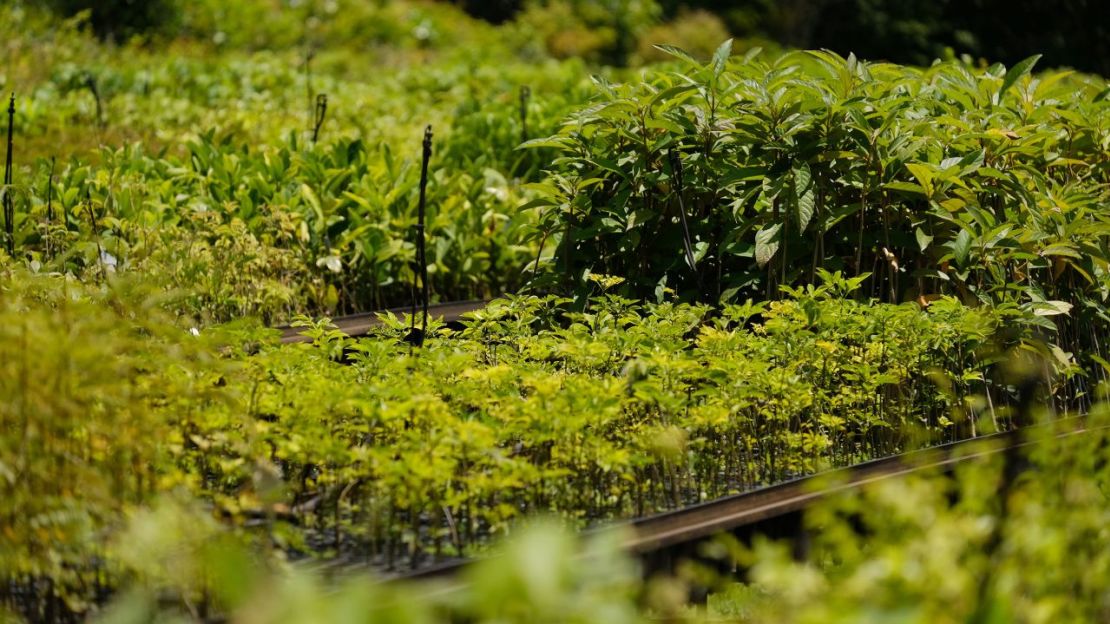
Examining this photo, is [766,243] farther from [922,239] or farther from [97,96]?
[97,96]

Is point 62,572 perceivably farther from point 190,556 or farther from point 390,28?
point 390,28

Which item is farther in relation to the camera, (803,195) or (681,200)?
(681,200)

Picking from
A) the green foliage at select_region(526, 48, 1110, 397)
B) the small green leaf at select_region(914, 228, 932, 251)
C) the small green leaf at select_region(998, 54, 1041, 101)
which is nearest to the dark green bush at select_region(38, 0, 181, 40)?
the green foliage at select_region(526, 48, 1110, 397)

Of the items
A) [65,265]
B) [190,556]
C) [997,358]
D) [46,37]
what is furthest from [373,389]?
[46,37]

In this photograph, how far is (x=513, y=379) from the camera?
345cm

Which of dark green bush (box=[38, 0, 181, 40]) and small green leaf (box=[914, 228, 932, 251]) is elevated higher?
dark green bush (box=[38, 0, 181, 40])

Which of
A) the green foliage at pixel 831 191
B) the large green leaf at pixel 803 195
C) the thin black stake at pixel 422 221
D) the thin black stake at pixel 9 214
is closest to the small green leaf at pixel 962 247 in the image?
the green foliage at pixel 831 191

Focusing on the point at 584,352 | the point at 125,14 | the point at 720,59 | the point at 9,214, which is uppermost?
the point at 125,14

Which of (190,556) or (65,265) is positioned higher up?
(65,265)

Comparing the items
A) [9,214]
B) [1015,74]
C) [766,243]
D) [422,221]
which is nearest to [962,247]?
[766,243]

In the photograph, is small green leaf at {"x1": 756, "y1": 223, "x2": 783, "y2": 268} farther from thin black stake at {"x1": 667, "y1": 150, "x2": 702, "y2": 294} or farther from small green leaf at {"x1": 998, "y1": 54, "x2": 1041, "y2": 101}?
small green leaf at {"x1": 998, "y1": 54, "x2": 1041, "y2": 101}

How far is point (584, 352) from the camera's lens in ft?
11.5

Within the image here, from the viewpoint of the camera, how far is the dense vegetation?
93.7 inches

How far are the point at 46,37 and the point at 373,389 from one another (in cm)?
1087
